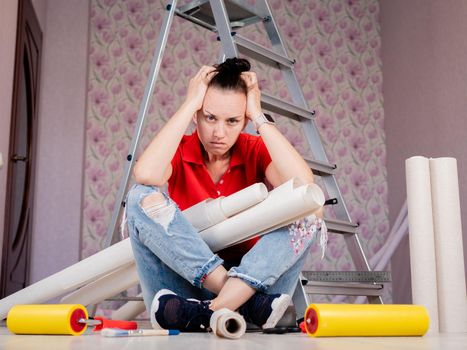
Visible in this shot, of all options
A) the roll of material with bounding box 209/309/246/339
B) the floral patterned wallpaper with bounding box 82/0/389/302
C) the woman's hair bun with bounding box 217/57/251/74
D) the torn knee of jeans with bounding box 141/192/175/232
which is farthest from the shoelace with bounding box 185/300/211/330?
the floral patterned wallpaper with bounding box 82/0/389/302

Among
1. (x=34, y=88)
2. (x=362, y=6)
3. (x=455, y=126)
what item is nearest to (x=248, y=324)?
(x=455, y=126)

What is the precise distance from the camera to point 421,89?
353 centimetres

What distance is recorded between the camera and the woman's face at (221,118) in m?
1.82

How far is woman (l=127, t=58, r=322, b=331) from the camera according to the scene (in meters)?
1.51

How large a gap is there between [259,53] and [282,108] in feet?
0.82

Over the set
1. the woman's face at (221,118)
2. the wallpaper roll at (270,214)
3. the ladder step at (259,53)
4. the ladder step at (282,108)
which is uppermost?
the ladder step at (259,53)

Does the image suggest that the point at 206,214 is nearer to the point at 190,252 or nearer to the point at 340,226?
the point at 190,252

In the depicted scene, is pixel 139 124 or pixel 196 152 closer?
pixel 196 152

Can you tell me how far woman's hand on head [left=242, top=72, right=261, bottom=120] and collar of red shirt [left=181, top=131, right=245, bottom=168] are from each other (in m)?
0.12

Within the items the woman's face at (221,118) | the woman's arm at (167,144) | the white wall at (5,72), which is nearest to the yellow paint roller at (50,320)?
the woman's arm at (167,144)

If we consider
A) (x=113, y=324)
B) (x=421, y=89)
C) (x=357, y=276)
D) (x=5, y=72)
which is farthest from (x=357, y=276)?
(x=5, y=72)

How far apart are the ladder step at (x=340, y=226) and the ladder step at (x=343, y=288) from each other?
0.23m

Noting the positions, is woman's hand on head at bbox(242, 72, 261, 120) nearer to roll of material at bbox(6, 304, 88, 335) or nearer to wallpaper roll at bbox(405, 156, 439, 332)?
wallpaper roll at bbox(405, 156, 439, 332)

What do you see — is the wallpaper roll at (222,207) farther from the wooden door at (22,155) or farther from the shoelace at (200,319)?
the wooden door at (22,155)
